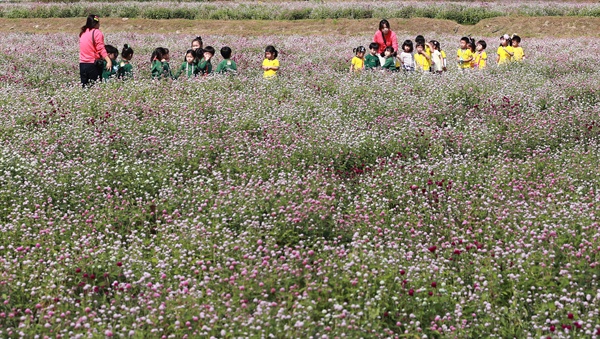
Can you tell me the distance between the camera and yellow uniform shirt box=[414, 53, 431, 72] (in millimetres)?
16531

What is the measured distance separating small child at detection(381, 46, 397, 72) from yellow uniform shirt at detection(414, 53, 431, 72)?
27.5 inches

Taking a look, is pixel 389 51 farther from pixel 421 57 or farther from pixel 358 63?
pixel 421 57

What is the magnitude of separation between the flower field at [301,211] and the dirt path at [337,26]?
2135 cm

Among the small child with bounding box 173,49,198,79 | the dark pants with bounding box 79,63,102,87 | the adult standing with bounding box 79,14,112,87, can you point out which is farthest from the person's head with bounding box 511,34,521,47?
the dark pants with bounding box 79,63,102,87

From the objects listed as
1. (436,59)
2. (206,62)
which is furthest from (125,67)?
(436,59)

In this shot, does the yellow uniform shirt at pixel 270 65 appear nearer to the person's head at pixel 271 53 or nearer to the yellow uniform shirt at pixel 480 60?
the person's head at pixel 271 53

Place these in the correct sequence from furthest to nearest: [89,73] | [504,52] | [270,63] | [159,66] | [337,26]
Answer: [337,26], [504,52], [270,63], [159,66], [89,73]

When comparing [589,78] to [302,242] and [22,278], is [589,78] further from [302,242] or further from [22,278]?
[22,278]

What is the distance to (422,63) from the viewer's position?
16.6 metres

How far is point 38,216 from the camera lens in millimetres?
6992

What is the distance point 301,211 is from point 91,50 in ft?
27.5

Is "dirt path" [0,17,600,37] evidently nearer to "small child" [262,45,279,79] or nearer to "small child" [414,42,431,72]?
"small child" [414,42,431,72]

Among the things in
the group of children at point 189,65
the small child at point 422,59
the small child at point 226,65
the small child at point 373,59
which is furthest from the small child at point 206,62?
the small child at point 422,59

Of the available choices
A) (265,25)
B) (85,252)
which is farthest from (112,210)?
(265,25)
